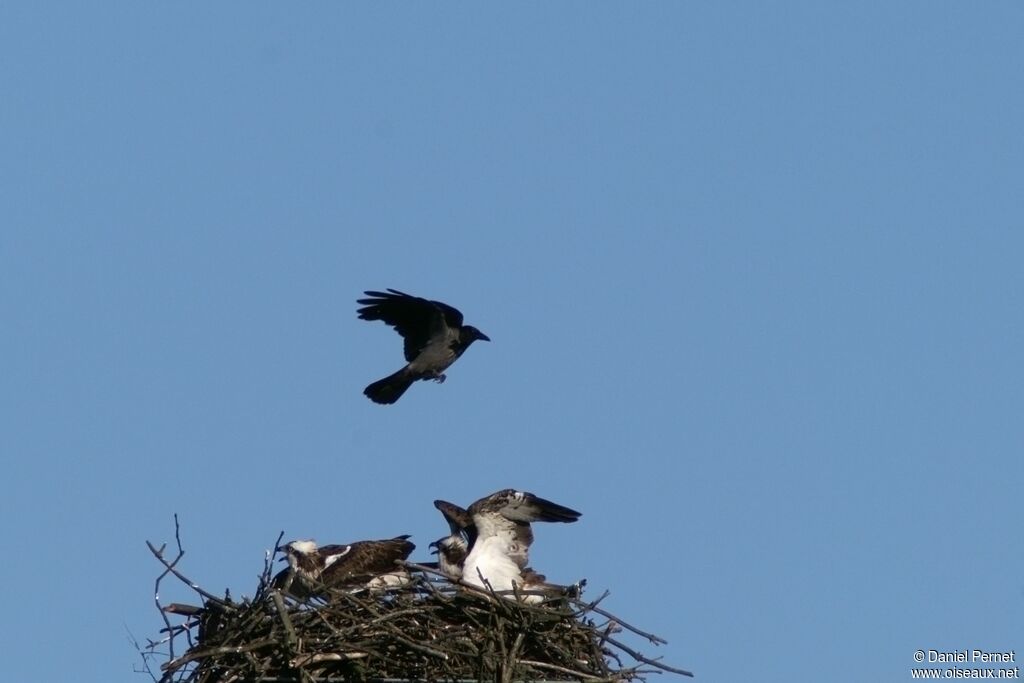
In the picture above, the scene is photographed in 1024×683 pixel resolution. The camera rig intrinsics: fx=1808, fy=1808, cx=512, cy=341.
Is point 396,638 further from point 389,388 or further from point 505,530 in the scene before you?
point 389,388

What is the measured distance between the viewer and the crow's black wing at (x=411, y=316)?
57.5 feet

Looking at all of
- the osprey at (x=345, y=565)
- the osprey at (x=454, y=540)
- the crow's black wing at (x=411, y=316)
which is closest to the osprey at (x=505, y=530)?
the osprey at (x=454, y=540)

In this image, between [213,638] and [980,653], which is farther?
[980,653]

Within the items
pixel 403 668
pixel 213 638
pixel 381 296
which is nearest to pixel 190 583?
pixel 213 638

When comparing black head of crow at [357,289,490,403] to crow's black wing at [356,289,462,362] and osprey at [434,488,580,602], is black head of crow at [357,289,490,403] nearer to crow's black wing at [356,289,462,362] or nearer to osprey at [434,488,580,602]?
crow's black wing at [356,289,462,362]

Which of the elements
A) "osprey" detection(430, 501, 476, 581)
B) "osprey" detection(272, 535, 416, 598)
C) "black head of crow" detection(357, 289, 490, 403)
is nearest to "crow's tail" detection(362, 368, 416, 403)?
"black head of crow" detection(357, 289, 490, 403)

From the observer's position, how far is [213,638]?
477 inches

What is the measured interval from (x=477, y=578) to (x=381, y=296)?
478cm

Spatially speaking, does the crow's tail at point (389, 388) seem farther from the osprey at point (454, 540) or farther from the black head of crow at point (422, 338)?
the osprey at point (454, 540)

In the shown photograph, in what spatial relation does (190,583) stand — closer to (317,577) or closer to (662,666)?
(317,577)

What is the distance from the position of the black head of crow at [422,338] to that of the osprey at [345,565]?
4.22 metres

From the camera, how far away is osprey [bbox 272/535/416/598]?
13172 millimetres

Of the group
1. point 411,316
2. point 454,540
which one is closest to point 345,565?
point 454,540

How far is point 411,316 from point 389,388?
86 cm
